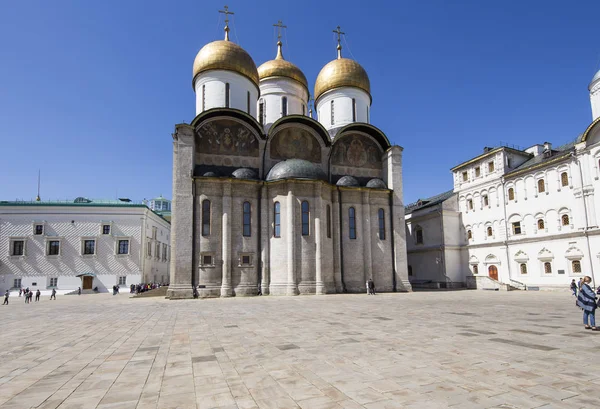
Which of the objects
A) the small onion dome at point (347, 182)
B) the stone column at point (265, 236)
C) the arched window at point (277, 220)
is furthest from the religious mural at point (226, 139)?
the small onion dome at point (347, 182)

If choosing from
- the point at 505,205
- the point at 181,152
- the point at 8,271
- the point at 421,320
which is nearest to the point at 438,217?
the point at 505,205

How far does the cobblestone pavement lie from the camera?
5.04 m

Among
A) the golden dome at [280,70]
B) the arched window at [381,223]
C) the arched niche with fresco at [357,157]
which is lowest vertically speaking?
the arched window at [381,223]

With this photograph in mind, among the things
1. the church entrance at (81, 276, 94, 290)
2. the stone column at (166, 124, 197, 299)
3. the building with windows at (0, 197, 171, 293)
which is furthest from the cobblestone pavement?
the church entrance at (81, 276, 94, 290)

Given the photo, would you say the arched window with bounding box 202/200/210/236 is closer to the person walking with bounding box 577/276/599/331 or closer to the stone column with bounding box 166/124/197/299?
the stone column with bounding box 166/124/197/299

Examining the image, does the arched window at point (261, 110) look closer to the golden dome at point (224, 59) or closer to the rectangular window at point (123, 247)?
the golden dome at point (224, 59)

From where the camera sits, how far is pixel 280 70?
38.2 m

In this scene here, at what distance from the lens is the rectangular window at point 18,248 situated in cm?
3819

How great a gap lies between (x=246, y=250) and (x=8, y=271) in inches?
1051

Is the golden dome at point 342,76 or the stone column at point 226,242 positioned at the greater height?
the golden dome at point 342,76

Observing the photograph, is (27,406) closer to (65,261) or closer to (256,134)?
(256,134)

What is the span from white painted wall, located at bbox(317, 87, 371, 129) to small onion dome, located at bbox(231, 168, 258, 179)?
1149 cm

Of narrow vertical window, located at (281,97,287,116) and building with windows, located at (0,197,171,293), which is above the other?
narrow vertical window, located at (281,97,287,116)

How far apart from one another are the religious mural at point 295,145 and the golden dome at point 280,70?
9997 millimetres
